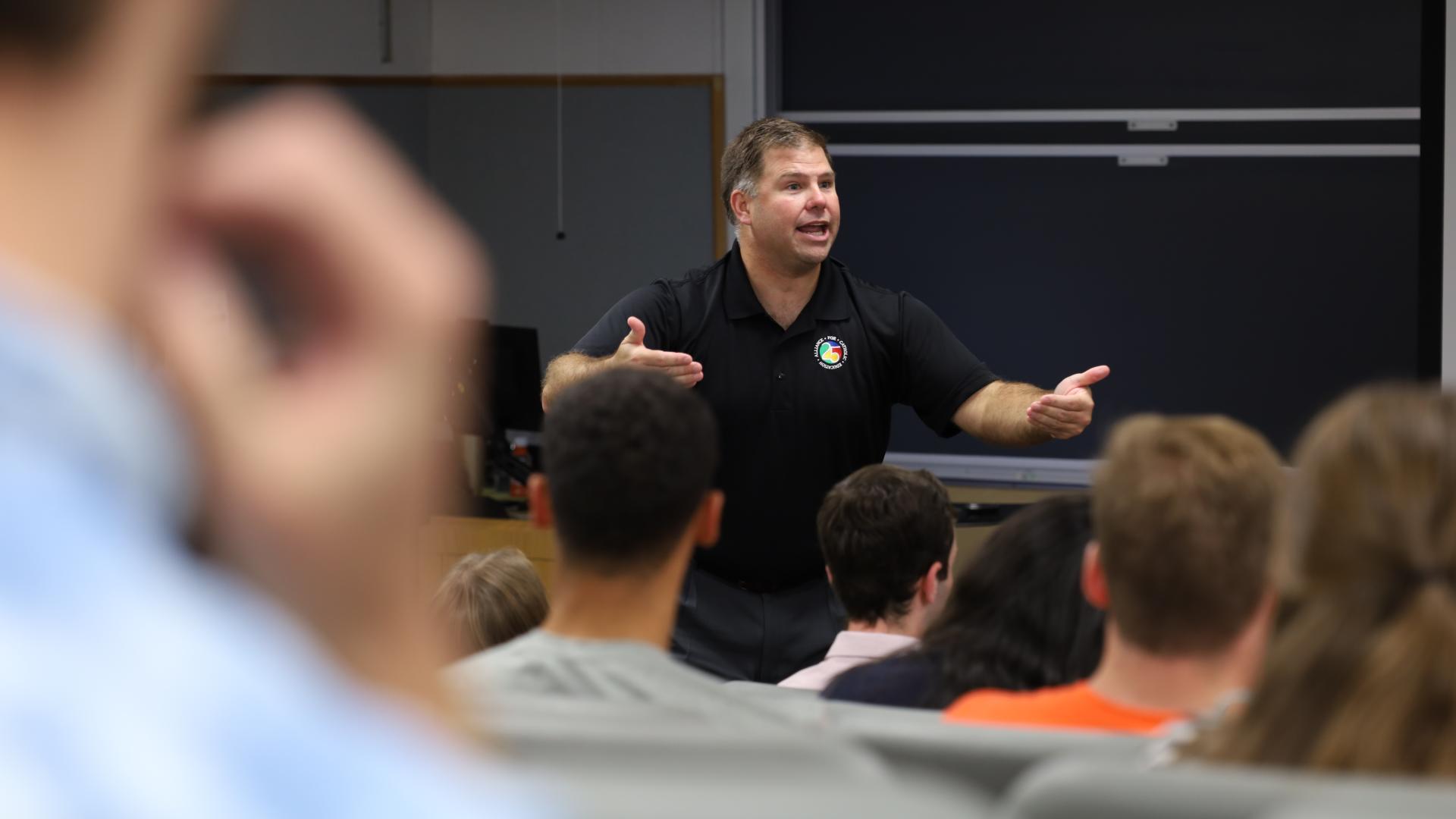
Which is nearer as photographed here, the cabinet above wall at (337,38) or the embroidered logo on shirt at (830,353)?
the embroidered logo on shirt at (830,353)

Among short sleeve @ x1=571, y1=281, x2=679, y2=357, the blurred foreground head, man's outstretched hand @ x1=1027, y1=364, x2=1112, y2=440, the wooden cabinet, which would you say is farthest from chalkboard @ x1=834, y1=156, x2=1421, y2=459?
the blurred foreground head

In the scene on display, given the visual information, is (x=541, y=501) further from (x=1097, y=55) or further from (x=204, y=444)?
(x=1097, y=55)

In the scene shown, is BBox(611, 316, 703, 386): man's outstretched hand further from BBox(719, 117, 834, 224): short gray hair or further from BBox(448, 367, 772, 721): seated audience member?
BBox(448, 367, 772, 721): seated audience member

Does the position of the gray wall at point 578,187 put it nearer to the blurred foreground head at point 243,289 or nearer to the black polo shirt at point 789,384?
the black polo shirt at point 789,384

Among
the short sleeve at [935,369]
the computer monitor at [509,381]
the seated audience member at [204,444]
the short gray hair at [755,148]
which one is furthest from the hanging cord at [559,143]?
the seated audience member at [204,444]

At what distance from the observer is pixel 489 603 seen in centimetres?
244

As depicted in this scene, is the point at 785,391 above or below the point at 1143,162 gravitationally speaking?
below

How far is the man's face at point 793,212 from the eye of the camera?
3.38 metres

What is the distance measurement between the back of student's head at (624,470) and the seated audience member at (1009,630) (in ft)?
1.26

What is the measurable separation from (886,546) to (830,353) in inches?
34.2

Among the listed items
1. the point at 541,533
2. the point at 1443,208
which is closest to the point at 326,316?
the point at 1443,208

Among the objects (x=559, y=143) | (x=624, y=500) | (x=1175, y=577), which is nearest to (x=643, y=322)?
(x=624, y=500)

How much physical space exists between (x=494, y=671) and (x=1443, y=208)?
3673 mm

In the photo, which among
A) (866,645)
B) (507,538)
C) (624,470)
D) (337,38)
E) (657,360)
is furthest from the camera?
(337,38)
